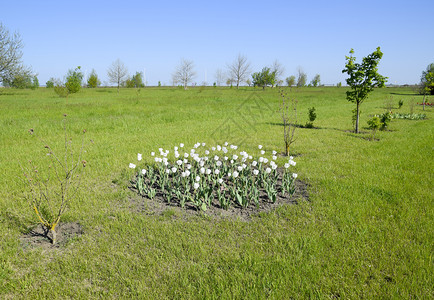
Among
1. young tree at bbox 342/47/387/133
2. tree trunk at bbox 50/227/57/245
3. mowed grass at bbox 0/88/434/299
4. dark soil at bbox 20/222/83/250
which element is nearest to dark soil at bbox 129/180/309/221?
mowed grass at bbox 0/88/434/299

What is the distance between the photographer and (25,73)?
26000 mm

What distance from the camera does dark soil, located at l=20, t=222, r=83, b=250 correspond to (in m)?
3.52

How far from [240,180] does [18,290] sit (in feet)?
12.9

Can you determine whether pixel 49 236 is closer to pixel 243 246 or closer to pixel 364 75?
pixel 243 246

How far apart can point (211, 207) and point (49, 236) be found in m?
2.52

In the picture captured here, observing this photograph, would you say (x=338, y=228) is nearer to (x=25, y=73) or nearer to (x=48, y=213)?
(x=48, y=213)

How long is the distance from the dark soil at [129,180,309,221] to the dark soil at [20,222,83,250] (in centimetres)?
96

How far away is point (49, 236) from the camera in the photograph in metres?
3.73

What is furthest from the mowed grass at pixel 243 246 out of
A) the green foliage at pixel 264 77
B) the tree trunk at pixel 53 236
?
the green foliage at pixel 264 77

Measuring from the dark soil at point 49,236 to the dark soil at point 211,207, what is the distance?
0.96m

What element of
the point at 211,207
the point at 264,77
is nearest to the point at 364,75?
the point at 211,207

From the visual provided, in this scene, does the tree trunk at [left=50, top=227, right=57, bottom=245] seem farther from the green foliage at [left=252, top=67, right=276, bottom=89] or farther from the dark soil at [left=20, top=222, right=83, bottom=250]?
the green foliage at [left=252, top=67, right=276, bottom=89]

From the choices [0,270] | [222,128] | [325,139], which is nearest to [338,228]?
[0,270]

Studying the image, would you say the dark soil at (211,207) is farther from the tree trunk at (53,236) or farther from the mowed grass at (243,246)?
the tree trunk at (53,236)
